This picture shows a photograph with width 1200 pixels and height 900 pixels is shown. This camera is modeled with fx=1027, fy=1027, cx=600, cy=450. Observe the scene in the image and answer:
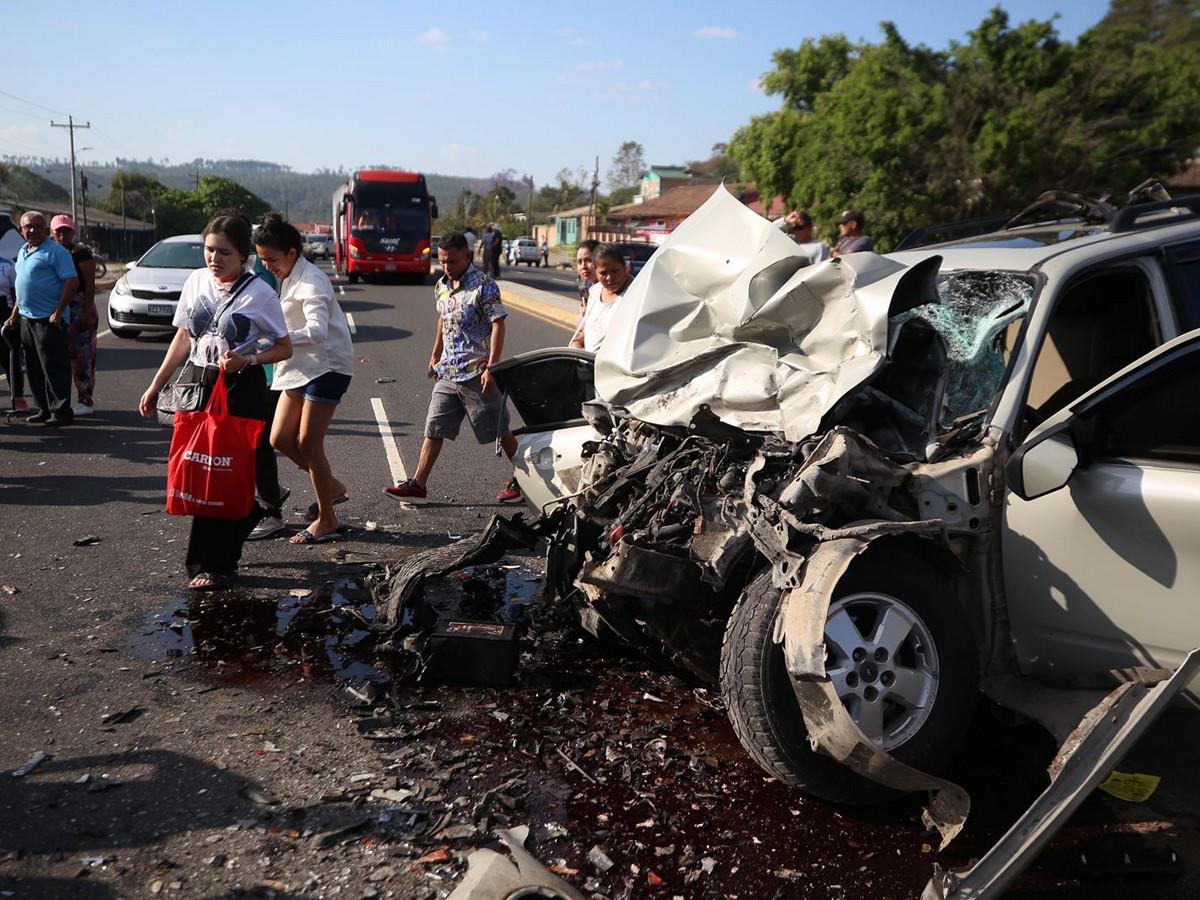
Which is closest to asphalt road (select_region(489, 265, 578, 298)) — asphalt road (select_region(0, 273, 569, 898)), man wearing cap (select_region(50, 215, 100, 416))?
man wearing cap (select_region(50, 215, 100, 416))

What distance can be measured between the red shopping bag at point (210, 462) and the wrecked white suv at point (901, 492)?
1898 millimetres

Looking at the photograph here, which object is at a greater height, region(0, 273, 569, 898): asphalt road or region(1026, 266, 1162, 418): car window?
region(1026, 266, 1162, 418): car window

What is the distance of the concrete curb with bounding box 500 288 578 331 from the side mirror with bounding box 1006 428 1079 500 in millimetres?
16008

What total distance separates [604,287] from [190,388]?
3.06 m

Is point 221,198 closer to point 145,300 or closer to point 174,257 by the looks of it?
point 174,257

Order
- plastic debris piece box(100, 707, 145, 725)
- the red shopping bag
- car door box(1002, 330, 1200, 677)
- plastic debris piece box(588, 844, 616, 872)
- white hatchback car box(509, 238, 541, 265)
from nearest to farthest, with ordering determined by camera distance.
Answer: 1. plastic debris piece box(588, 844, 616, 872)
2. car door box(1002, 330, 1200, 677)
3. plastic debris piece box(100, 707, 145, 725)
4. the red shopping bag
5. white hatchback car box(509, 238, 541, 265)

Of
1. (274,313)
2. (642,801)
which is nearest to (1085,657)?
(642,801)

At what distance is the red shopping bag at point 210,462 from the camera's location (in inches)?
203

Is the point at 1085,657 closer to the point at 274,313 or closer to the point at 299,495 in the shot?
the point at 274,313

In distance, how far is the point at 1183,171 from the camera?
1188 inches

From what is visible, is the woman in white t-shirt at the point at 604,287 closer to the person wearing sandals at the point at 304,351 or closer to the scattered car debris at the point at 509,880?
the person wearing sandals at the point at 304,351

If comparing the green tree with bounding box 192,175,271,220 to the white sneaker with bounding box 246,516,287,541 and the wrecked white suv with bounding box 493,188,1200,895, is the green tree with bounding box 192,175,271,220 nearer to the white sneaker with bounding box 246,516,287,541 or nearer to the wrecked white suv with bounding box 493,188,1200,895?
the white sneaker with bounding box 246,516,287,541

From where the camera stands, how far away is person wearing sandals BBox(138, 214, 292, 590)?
529 centimetres

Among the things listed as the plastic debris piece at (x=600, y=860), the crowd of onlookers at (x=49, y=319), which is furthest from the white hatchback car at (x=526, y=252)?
the plastic debris piece at (x=600, y=860)
